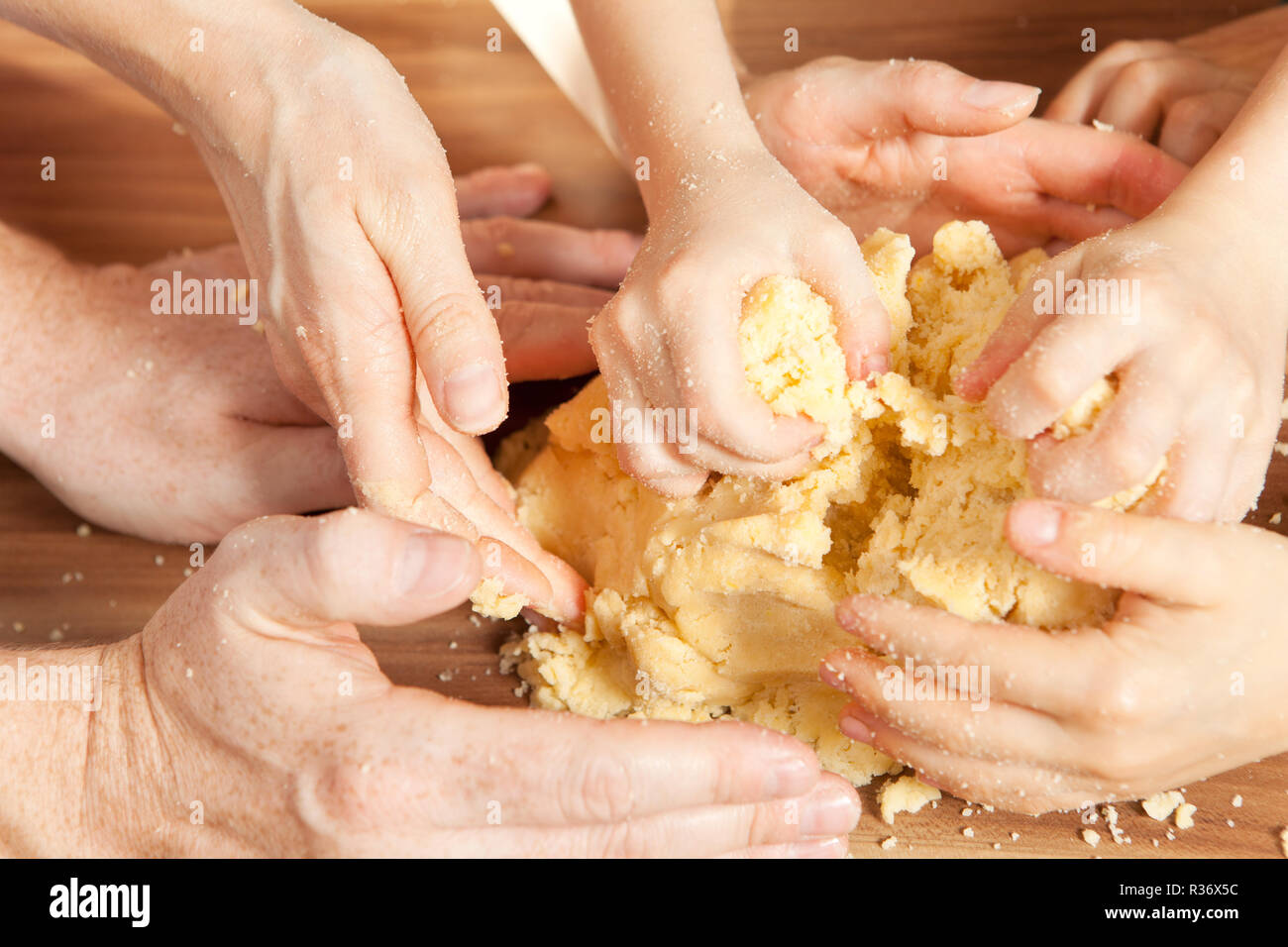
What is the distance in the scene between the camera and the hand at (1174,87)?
1.09m

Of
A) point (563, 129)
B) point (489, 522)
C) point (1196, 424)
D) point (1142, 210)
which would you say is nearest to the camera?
point (1196, 424)

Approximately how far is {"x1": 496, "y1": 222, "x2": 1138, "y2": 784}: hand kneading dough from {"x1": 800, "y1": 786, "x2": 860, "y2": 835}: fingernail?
0.09 m

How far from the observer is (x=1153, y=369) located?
0.73 m

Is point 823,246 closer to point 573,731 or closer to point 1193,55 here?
point 573,731

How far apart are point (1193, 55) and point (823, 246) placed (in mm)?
679

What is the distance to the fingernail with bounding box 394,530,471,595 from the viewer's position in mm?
745

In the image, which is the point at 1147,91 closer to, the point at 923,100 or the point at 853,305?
the point at 923,100

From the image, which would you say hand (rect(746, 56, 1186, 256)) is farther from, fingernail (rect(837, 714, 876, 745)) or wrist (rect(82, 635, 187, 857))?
wrist (rect(82, 635, 187, 857))

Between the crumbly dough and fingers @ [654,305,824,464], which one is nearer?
fingers @ [654,305,824,464]

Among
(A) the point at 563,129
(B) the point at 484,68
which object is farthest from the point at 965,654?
(B) the point at 484,68

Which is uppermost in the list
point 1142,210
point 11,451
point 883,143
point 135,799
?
point 883,143

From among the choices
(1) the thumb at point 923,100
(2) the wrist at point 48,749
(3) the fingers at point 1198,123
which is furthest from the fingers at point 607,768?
(3) the fingers at point 1198,123

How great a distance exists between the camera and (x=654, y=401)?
863mm

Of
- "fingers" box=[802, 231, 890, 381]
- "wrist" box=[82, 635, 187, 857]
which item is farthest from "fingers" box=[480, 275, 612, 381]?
"wrist" box=[82, 635, 187, 857]
